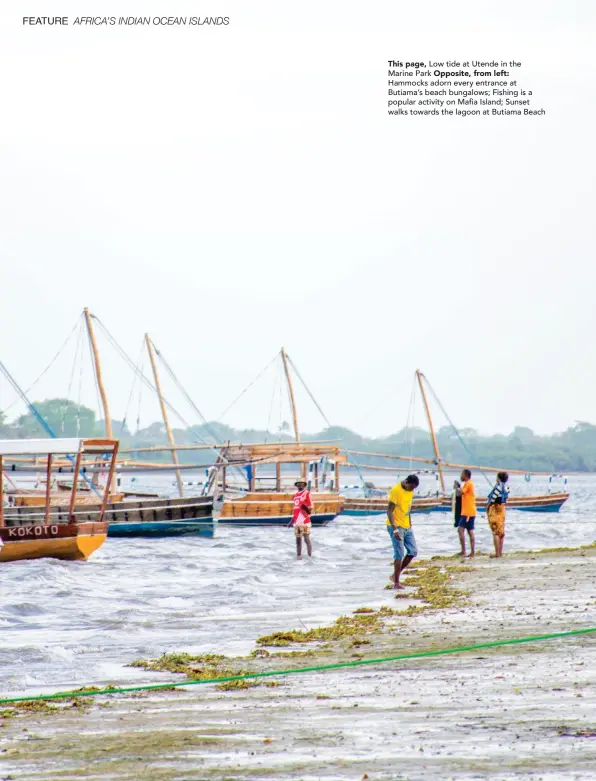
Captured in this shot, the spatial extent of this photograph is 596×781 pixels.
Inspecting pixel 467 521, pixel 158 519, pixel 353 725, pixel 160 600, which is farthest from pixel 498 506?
pixel 158 519

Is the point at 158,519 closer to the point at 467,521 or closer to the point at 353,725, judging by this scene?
the point at 467,521

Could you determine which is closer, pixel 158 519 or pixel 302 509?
pixel 302 509

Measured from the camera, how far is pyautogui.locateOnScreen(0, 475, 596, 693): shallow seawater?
1148 cm

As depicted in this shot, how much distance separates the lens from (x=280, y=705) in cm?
806

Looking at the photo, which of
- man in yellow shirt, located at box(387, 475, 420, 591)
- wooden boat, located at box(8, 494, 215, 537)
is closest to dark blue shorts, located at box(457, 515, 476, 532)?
man in yellow shirt, located at box(387, 475, 420, 591)

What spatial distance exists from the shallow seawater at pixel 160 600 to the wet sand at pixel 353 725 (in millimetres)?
1655

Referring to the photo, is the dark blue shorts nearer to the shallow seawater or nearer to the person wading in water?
the shallow seawater

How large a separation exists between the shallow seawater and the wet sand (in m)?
Answer: 1.66

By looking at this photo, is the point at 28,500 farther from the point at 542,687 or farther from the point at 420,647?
the point at 542,687

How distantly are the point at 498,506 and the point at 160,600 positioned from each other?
23.6ft

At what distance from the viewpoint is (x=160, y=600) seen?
17484mm

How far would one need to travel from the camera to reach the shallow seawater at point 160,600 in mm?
11484

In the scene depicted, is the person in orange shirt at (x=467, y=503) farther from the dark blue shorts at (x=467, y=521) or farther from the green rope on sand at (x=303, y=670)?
the green rope on sand at (x=303, y=670)

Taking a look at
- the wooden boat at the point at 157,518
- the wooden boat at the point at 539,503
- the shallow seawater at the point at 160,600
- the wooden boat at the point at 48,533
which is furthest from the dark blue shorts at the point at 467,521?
the wooden boat at the point at 539,503
